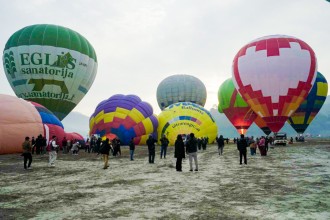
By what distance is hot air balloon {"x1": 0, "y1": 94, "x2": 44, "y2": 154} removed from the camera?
67.3 feet

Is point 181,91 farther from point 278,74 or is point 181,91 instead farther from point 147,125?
point 278,74

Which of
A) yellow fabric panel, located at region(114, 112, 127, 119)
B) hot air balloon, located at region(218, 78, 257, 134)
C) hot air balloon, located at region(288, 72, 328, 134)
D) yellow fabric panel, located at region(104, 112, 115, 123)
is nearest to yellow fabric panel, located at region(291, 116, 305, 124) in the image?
hot air balloon, located at region(288, 72, 328, 134)

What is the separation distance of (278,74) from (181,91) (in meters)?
28.6

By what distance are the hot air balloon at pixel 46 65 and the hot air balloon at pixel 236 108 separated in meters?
20.7

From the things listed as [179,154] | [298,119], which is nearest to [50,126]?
[179,154]

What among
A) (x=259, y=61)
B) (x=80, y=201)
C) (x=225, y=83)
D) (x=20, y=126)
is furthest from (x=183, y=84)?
(x=80, y=201)

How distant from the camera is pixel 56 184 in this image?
28.8ft

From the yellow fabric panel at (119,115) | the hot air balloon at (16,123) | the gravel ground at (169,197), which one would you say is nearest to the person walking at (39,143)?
the hot air balloon at (16,123)

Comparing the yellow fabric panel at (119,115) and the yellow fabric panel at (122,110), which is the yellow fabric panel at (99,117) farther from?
the yellow fabric panel at (122,110)

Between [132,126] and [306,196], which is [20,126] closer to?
[132,126]

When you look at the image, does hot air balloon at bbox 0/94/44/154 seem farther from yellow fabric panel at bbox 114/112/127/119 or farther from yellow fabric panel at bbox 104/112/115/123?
yellow fabric panel at bbox 114/112/127/119

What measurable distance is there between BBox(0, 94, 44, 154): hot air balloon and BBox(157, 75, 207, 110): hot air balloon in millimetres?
33414

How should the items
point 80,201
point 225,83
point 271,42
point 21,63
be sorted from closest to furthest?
point 80,201, point 271,42, point 21,63, point 225,83

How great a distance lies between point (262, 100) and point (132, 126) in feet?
37.9
